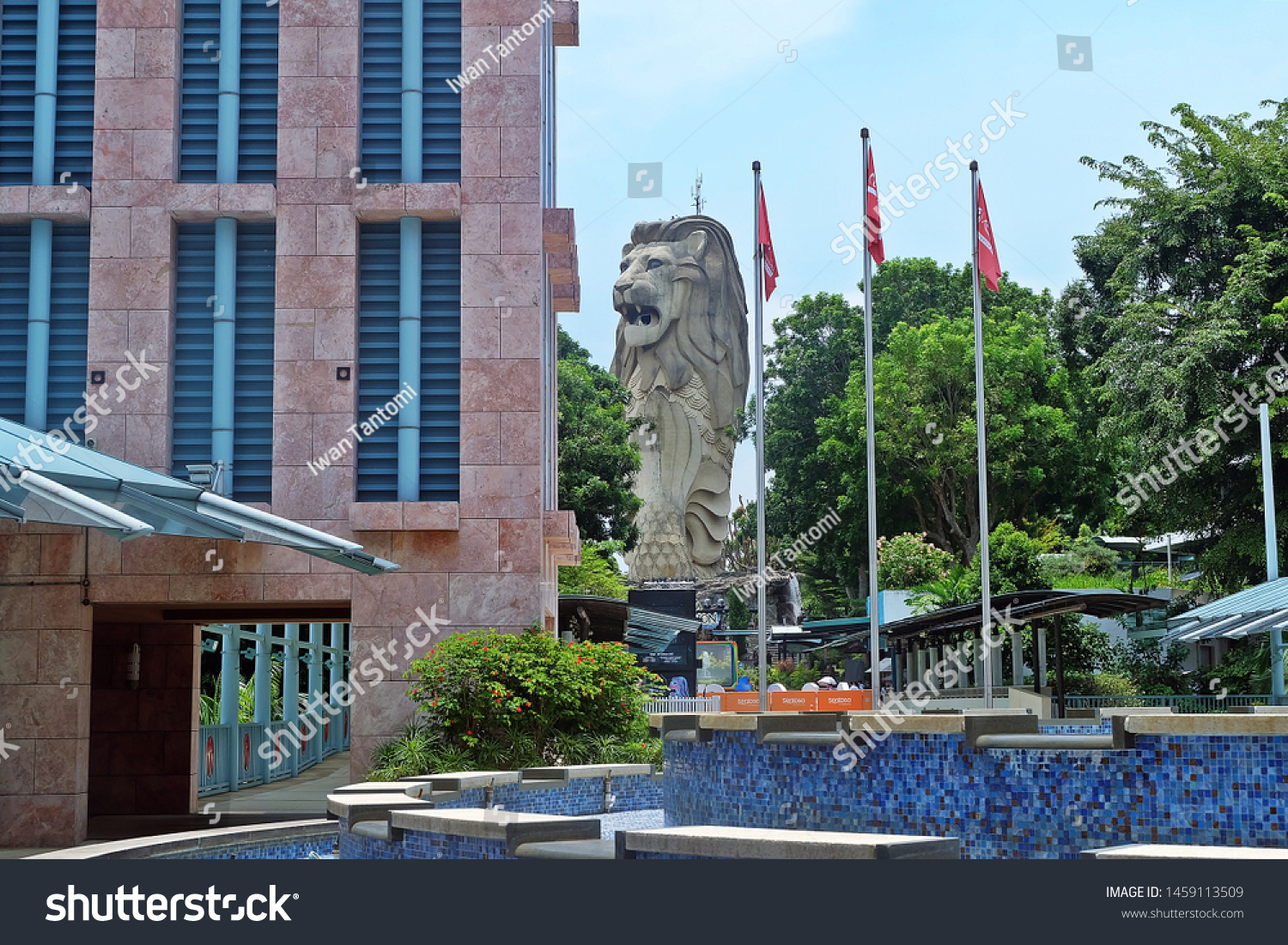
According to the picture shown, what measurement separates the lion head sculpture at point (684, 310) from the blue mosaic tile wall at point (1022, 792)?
6056cm

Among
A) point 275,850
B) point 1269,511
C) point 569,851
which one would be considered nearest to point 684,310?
point 1269,511

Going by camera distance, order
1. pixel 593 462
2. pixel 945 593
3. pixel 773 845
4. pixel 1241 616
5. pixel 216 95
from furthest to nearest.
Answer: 1. pixel 593 462
2. pixel 945 593
3. pixel 1241 616
4. pixel 216 95
5. pixel 773 845

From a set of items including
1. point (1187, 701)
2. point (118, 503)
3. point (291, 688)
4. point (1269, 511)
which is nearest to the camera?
point (118, 503)

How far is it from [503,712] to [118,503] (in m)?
5.21

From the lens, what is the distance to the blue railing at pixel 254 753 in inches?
949

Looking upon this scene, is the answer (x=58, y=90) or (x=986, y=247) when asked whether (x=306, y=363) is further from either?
(x=986, y=247)

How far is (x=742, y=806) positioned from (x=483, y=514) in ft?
24.9

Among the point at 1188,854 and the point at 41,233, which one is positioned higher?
the point at 41,233

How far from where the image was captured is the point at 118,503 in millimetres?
14406

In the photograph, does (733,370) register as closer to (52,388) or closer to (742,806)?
(52,388)

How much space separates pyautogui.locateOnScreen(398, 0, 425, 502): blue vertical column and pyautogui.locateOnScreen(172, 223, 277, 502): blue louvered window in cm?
174

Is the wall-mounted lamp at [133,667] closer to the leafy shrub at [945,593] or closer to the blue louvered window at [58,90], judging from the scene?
the blue louvered window at [58,90]

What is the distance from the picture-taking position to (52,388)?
1842 centimetres

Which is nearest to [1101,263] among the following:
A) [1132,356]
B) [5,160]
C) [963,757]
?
[1132,356]
